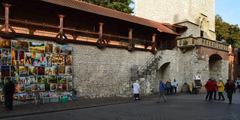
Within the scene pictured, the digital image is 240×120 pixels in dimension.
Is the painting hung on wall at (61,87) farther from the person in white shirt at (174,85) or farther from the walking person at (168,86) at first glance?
the person in white shirt at (174,85)

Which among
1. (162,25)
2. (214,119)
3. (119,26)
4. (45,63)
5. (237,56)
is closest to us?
(214,119)

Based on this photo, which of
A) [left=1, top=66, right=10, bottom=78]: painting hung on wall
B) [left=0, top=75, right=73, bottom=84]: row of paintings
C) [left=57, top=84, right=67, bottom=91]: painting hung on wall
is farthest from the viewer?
[left=57, top=84, right=67, bottom=91]: painting hung on wall

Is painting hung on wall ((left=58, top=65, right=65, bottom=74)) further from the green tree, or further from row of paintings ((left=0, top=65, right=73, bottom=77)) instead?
the green tree

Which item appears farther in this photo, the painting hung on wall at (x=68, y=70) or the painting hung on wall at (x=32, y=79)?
the painting hung on wall at (x=68, y=70)

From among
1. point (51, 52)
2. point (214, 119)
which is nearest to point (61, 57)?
point (51, 52)

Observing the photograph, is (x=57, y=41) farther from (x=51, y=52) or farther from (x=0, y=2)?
(x=0, y=2)

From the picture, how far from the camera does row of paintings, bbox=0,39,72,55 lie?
69.0 feet

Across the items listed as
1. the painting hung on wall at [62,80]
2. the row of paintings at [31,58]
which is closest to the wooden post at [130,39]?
the row of paintings at [31,58]

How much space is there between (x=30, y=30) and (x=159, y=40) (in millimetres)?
16632

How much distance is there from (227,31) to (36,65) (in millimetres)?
48619

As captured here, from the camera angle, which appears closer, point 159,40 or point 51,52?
point 51,52

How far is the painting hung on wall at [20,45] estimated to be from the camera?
21.3 meters

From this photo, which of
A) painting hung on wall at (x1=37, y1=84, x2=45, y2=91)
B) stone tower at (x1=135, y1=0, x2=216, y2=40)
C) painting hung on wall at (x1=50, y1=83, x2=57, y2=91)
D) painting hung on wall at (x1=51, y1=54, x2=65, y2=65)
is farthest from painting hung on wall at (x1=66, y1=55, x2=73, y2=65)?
stone tower at (x1=135, y1=0, x2=216, y2=40)

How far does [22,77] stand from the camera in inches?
855
